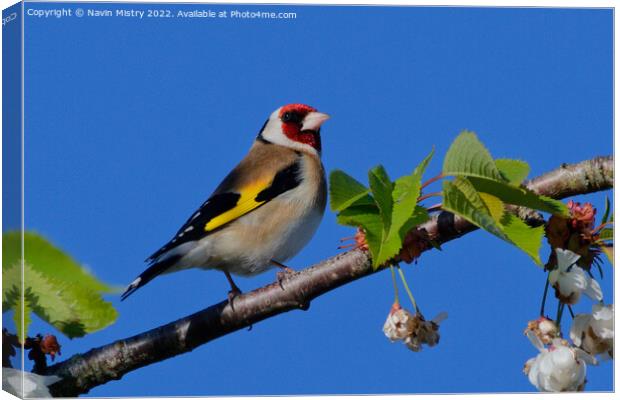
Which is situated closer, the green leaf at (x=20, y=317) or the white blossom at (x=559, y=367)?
the white blossom at (x=559, y=367)

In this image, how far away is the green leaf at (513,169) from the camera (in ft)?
7.42

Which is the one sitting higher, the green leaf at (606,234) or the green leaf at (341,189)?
the green leaf at (341,189)

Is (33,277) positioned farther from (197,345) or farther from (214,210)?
(214,210)

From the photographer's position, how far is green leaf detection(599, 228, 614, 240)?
8.09ft

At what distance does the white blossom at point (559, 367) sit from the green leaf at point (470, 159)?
55cm

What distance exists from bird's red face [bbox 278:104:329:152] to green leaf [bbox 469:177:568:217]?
115cm

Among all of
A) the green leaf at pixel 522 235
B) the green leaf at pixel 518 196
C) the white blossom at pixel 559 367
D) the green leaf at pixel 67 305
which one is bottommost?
the white blossom at pixel 559 367

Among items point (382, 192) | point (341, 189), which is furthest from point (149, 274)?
point (382, 192)

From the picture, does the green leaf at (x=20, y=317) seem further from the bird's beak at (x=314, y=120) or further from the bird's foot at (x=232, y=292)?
the bird's beak at (x=314, y=120)

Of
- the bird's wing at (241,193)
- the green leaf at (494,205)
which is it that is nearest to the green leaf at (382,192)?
the green leaf at (494,205)

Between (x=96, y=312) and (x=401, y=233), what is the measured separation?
0.83 m

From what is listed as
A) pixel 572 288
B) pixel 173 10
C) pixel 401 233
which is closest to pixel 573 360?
pixel 572 288

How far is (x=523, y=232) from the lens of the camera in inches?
86.4

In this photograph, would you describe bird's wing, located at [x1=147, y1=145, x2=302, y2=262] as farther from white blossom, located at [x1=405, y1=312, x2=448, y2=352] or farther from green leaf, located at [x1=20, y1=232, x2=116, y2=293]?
white blossom, located at [x1=405, y1=312, x2=448, y2=352]
